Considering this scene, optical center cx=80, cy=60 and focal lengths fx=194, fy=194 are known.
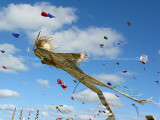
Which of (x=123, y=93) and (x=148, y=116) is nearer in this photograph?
(x=148, y=116)

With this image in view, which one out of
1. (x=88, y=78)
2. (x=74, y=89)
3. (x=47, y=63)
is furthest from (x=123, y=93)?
(x=47, y=63)

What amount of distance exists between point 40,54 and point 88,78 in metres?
2.07

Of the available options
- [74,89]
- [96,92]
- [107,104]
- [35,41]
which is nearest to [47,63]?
[35,41]

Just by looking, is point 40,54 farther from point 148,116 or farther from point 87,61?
point 148,116

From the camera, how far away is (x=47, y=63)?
7.64 meters

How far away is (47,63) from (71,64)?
998 mm

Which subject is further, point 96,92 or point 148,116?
point 96,92

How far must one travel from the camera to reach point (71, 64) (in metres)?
7.36

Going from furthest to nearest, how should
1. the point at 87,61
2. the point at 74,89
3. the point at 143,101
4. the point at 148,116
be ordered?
the point at 87,61
the point at 74,89
the point at 143,101
the point at 148,116

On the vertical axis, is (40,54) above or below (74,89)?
above

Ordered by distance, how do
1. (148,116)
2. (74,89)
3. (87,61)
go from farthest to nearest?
(87,61) → (74,89) → (148,116)

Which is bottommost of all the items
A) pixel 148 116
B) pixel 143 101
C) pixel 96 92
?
pixel 148 116

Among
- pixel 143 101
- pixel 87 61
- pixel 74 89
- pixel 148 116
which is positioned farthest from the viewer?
pixel 87 61

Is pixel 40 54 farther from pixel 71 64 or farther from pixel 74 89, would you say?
pixel 74 89
